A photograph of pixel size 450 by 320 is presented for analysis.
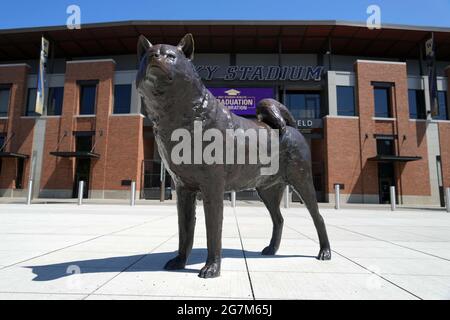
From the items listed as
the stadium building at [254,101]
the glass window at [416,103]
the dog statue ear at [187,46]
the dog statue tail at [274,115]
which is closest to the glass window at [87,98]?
the stadium building at [254,101]

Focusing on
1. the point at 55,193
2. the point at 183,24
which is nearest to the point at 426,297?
the point at 183,24

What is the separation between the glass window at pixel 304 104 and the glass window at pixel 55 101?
21.0m

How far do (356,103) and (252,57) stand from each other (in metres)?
10.4

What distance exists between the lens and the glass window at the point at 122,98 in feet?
91.7

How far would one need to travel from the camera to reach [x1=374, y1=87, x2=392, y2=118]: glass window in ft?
89.8

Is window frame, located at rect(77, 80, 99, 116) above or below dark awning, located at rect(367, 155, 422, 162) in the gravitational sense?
above

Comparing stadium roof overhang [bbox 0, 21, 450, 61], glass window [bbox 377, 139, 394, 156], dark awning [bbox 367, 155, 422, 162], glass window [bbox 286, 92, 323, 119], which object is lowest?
dark awning [bbox 367, 155, 422, 162]

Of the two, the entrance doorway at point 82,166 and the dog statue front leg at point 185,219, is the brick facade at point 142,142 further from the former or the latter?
the dog statue front leg at point 185,219

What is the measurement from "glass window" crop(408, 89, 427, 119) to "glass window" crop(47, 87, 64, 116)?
1253 inches

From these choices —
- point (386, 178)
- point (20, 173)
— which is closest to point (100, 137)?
point (20, 173)

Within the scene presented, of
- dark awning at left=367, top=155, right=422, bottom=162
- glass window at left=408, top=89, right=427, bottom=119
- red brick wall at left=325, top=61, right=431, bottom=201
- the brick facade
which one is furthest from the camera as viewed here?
glass window at left=408, top=89, right=427, bottom=119

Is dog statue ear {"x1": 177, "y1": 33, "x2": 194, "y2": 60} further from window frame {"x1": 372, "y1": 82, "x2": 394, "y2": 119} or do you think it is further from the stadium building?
window frame {"x1": 372, "y1": 82, "x2": 394, "y2": 119}

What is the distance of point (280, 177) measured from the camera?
378 cm

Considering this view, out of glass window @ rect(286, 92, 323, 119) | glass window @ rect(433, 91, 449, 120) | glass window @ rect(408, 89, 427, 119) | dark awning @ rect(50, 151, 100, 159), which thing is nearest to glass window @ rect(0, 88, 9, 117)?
dark awning @ rect(50, 151, 100, 159)
